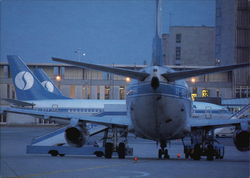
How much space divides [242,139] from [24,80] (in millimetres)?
52066

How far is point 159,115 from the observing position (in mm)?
30078

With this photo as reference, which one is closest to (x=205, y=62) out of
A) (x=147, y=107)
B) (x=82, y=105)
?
(x=82, y=105)

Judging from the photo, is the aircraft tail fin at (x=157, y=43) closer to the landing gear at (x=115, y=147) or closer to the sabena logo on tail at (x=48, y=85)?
the landing gear at (x=115, y=147)

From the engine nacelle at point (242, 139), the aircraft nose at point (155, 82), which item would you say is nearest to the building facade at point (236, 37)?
the engine nacelle at point (242, 139)

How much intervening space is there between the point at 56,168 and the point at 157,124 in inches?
268

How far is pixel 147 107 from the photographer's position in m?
29.7

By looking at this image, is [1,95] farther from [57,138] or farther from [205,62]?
[57,138]

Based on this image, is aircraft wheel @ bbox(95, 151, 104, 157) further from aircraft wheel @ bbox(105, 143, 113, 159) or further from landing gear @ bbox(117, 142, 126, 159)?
landing gear @ bbox(117, 142, 126, 159)

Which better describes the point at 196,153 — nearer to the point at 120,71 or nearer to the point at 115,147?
the point at 115,147

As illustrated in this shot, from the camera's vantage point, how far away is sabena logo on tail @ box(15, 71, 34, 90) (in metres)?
79.6

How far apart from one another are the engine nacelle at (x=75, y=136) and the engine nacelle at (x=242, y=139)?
833cm

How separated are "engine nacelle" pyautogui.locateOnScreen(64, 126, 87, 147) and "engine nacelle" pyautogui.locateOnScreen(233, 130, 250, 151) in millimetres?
8331

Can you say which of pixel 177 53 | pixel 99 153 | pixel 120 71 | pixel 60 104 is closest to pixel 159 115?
pixel 120 71

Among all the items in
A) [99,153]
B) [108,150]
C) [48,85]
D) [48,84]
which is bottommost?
[99,153]
